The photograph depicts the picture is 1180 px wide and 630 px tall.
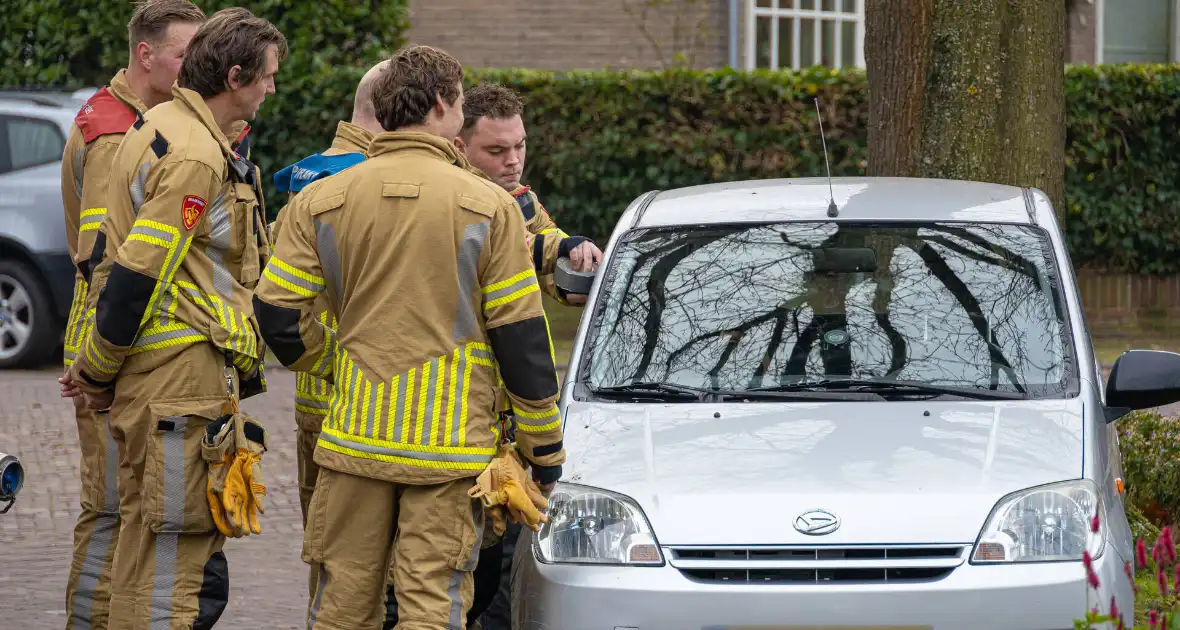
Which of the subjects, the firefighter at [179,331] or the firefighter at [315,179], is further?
the firefighter at [315,179]

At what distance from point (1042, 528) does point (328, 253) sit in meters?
1.92

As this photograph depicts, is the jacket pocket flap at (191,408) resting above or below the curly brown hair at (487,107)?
below

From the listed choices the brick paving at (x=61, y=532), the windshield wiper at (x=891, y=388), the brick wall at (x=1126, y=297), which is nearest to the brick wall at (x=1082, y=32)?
the brick wall at (x=1126, y=297)

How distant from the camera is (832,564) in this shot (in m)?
3.88

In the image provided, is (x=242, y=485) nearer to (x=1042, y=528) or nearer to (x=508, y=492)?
(x=508, y=492)

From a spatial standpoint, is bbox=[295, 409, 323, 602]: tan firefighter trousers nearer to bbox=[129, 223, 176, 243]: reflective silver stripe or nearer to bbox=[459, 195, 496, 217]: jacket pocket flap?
bbox=[129, 223, 176, 243]: reflective silver stripe

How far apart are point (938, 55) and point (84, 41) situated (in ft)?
29.7

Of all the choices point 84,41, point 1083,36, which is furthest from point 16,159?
point 1083,36

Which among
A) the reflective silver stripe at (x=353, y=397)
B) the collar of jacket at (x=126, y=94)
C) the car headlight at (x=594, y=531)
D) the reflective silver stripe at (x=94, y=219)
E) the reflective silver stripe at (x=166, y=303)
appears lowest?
the car headlight at (x=594, y=531)

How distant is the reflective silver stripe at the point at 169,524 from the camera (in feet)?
13.7

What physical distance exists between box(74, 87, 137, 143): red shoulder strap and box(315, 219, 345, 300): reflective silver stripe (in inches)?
44.3

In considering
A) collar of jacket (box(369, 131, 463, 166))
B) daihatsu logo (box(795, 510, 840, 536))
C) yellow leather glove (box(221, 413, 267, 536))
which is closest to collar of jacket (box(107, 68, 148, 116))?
yellow leather glove (box(221, 413, 267, 536))

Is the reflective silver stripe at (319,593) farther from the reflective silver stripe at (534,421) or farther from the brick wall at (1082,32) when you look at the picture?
the brick wall at (1082,32)

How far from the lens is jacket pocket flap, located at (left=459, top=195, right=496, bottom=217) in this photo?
379cm
